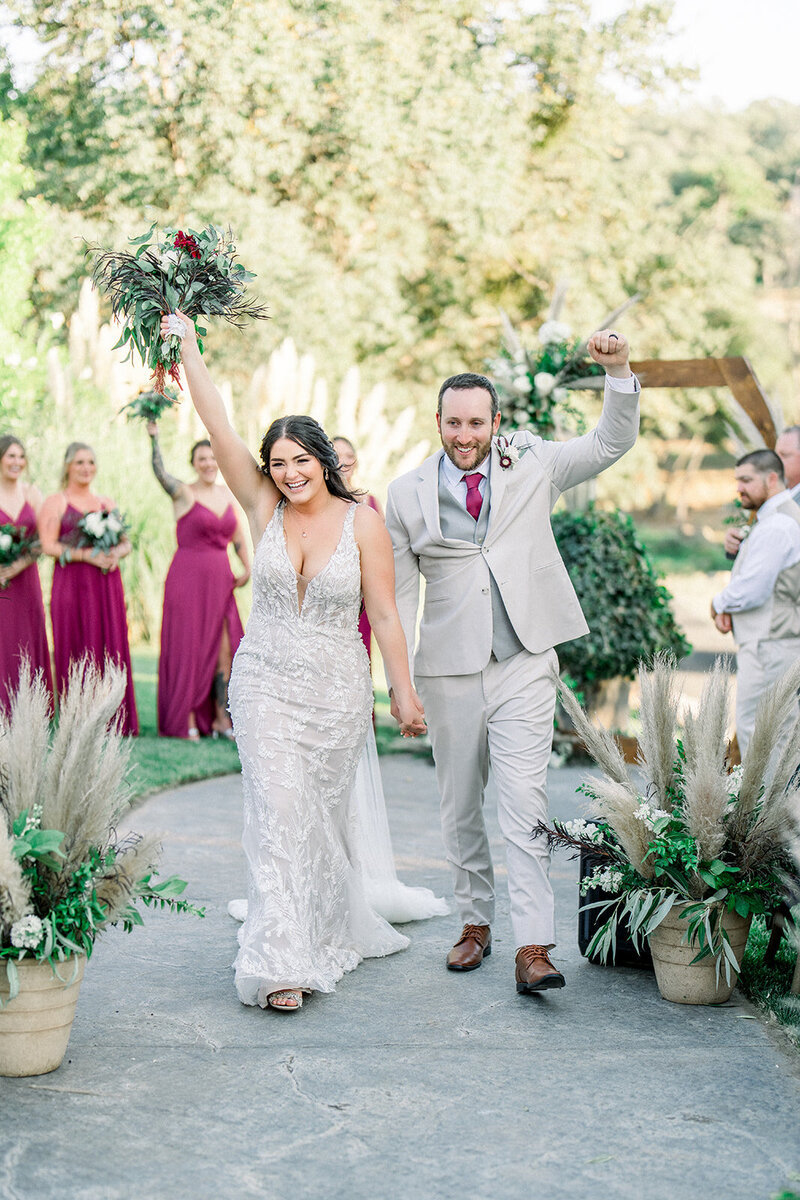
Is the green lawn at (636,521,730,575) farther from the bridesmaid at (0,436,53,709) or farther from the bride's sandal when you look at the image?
the bride's sandal

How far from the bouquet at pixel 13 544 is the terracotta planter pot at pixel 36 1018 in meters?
5.92

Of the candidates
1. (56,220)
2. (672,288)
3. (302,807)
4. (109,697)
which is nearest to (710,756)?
(302,807)

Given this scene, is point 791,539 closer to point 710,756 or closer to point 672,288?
point 710,756

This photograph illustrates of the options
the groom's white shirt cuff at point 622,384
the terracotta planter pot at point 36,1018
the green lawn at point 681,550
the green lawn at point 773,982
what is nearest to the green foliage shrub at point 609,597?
the green lawn at point 773,982

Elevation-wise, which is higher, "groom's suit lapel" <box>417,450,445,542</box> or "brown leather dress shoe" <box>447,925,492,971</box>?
"groom's suit lapel" <box>417,450,445,542</box>

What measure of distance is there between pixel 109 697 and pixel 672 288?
26.4 m

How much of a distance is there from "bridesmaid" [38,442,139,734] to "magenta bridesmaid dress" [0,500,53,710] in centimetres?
26

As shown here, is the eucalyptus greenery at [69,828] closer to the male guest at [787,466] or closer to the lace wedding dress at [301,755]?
the lace wedding dress at [301,755]

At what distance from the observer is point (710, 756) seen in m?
4.49

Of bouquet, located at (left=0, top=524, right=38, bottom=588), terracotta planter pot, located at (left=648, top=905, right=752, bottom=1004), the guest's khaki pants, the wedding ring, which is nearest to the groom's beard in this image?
the wedding ring

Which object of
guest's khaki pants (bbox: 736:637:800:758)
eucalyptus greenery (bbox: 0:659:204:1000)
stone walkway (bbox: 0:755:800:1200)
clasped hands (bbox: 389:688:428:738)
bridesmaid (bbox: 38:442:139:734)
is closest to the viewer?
stone walkway (bbox: 0:755:800:1200)

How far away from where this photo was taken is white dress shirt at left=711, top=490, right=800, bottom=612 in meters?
6.67

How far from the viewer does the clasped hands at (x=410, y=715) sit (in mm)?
4812

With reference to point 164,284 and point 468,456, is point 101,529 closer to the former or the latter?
point 164,284
